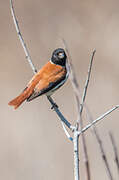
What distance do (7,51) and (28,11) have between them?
0.71m

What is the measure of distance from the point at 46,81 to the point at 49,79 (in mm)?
52

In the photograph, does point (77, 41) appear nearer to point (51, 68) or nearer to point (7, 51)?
point (7, 51)

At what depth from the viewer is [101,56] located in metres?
7.02

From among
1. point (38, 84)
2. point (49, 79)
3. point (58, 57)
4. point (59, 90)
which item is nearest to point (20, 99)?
point (38, 84)

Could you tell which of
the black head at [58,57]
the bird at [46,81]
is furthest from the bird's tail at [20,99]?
the black head at [58,57]

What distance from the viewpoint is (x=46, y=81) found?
4.13m

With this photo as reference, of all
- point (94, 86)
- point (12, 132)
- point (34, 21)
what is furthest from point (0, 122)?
point (34, 21)

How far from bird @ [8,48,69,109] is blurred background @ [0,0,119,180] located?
4.60 feet

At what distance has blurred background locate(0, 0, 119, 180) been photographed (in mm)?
5629

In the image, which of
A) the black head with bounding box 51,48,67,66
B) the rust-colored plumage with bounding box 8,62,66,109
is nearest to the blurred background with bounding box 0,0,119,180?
the black head with bounding box 51,48,67,66

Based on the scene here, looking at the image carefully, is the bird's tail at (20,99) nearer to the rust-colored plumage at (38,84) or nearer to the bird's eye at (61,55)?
the rust-colored plumage at (38,84)

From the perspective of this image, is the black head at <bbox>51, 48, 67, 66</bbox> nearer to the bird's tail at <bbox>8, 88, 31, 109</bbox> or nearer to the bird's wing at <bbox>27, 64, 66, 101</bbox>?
the bird's wing at <bbox>27, 64, 66, 101</bbox>

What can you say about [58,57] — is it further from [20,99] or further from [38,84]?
[20,99]

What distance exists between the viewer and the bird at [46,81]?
4.02 m
